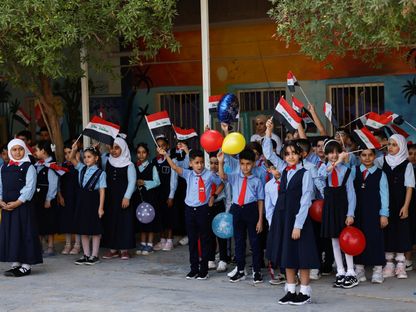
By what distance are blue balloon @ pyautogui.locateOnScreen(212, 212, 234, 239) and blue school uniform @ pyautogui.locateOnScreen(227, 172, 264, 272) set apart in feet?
0.36

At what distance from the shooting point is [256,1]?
14883 millimetres

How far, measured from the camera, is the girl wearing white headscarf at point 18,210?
1020 centimetres

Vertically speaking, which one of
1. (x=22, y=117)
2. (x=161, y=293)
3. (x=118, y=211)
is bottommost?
(x=161, y=293)

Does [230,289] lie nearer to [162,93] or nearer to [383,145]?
[383,145]

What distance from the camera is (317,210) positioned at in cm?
933

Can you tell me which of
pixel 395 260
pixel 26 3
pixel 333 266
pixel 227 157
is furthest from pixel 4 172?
pixel 395 260

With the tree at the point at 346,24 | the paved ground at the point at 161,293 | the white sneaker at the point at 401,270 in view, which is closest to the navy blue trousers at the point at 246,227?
the paved ground at the point at 161,293

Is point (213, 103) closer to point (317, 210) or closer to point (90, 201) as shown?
point (90, 201)

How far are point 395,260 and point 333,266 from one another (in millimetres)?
710

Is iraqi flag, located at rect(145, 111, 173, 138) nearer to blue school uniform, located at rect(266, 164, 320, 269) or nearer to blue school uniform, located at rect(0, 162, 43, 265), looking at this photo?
blue school uniform, located at rect(0, 162, 43, 265)

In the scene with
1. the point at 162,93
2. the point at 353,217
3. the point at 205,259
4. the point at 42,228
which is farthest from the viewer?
the point at 162,93

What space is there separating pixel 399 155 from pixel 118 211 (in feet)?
12.1

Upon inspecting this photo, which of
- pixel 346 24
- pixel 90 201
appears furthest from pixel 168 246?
pixel 346 24

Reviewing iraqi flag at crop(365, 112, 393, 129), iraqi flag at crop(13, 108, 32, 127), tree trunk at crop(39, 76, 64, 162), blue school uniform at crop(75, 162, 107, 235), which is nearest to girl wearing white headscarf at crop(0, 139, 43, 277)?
blue school uniform at crop(75, 162, 107, 235)
